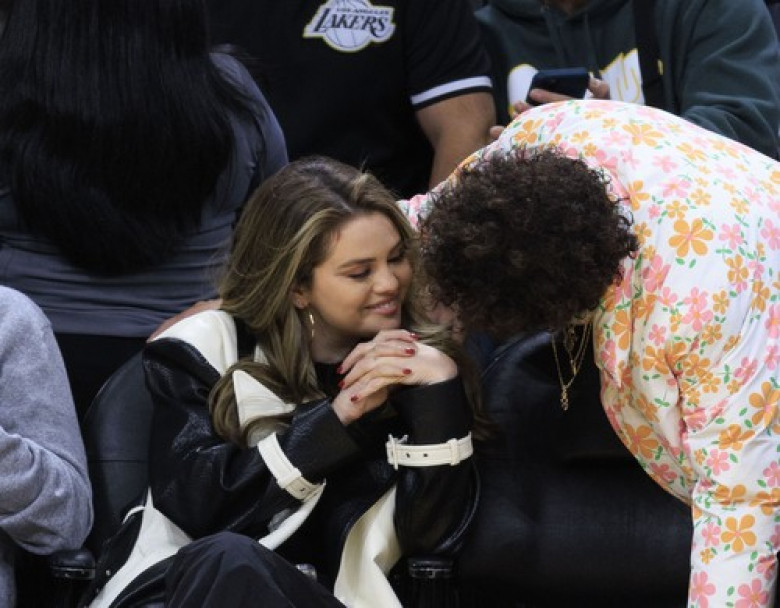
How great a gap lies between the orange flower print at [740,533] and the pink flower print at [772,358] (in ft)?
0.74

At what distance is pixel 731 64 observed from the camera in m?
3.88

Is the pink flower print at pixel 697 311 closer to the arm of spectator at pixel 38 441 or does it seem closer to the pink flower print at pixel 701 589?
the pink flower print at pixel 701 589

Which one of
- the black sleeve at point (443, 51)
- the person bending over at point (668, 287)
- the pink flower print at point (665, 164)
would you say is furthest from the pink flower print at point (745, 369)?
the black sleeve at point (443, 51)

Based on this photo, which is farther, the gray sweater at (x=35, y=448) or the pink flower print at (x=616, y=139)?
the gray sweater at (x=35, y=448)

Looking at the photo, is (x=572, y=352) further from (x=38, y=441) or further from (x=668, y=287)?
(x=38, y=441)

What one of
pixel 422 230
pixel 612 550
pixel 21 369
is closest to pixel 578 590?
pixel 612 550

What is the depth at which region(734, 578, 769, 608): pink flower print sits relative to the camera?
2.56 m

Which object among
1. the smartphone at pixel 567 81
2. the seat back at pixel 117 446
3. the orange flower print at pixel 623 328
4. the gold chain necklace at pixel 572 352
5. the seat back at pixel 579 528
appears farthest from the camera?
the smartphone at pixel 567 81

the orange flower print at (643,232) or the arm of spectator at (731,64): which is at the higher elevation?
the orange flower print at (643,232)

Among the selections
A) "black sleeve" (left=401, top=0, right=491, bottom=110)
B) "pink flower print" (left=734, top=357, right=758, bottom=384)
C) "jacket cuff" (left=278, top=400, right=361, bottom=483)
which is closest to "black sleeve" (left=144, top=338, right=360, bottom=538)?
"jacket cuff" (left=278, top=400, right=361, bottom=483)

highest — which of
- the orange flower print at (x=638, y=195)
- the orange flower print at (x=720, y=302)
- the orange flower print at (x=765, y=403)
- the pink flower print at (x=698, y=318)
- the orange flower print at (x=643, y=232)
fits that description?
the orange flower print at (x=638, y=195)

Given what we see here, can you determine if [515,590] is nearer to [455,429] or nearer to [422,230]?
[455,429]

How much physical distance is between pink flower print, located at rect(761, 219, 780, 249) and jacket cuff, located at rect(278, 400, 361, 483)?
32.7 inches

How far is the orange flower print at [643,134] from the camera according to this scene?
2.73m
